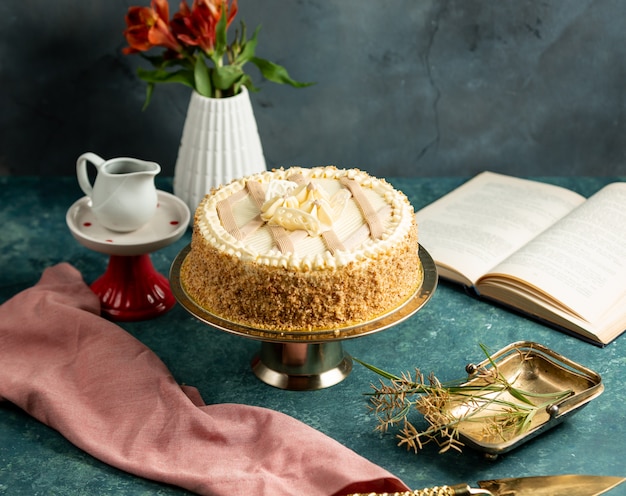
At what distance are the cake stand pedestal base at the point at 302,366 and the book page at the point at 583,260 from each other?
0.39 meters

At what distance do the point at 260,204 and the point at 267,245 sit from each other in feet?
0.41

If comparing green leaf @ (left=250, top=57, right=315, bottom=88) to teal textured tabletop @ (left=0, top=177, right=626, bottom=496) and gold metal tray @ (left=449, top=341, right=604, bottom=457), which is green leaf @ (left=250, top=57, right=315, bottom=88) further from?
gold metal tray @ (left=449, top=341, right=604, bottom=457)

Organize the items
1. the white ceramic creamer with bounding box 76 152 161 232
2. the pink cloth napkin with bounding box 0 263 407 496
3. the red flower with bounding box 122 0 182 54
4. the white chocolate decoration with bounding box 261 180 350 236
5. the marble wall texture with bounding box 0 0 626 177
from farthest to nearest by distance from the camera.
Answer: the marble wall texture with bounding box 0 0 626 177
the red flower with bounding box 122 0 182 54
the white ceramic creamer with bounding box 76 152 161 232
the white chocolate decoration with bounding box 261 180 350 236
the pink cloth napkin with bounding box 0 263 407 496

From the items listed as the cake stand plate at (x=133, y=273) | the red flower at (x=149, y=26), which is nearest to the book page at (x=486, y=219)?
the cake stand plate at (x=133, y=273)

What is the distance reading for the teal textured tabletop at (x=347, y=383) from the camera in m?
1.36

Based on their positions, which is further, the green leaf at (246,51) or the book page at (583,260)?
the green leaf at (246,51)

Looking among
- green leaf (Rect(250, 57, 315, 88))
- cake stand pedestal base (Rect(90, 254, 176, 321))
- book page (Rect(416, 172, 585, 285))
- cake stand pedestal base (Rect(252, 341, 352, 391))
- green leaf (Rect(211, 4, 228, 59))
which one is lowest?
cake stand pedestal base (Rect(90, 254, 176, 321))

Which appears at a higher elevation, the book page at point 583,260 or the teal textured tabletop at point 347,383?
the book page at point 583,260

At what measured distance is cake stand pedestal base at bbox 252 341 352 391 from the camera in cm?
154

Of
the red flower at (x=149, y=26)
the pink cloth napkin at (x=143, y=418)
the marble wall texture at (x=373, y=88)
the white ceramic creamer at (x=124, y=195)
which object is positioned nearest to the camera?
the pink cloth napkin at (x=143, y=418)

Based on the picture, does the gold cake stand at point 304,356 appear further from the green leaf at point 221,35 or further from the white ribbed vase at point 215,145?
the green leaf at point 221,35

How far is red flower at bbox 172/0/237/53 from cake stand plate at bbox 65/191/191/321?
1.06 ft

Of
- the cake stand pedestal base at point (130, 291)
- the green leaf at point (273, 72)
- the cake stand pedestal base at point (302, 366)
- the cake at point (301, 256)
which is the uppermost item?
the green leaf at point (273, 72)

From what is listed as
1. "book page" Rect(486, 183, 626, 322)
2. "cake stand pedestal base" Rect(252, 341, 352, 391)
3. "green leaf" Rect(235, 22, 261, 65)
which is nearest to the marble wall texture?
"green leaf" Rect(235, 22, 261, 65)
